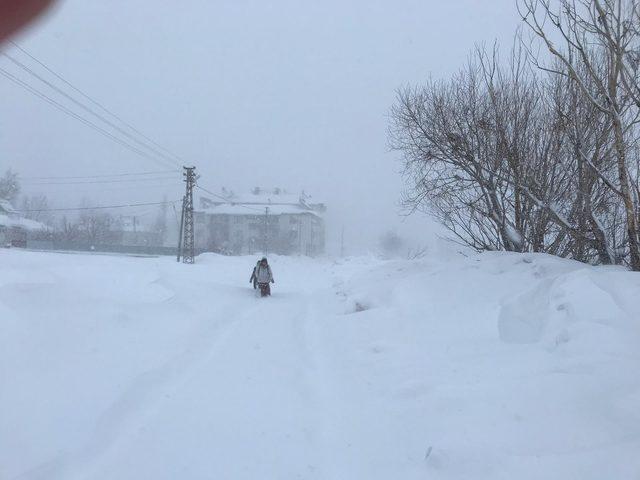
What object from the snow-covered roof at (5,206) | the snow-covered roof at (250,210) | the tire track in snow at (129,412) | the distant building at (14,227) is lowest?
the tire track in snow at (129,412)

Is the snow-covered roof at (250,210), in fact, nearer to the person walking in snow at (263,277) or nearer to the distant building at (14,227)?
the distant building at (14,227)

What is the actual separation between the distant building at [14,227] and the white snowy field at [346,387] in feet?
152

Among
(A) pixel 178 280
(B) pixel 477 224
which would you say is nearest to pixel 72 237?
(A) pixel 178 280

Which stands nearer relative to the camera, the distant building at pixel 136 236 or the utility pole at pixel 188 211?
the utility pole at pixel 188 211

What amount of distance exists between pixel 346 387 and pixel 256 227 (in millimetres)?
59029

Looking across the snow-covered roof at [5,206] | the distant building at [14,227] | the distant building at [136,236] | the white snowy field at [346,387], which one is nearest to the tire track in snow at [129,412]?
the white snowy field at [346,387]

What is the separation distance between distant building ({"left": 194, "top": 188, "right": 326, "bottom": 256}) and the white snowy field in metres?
51.3

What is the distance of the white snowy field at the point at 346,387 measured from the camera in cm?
372

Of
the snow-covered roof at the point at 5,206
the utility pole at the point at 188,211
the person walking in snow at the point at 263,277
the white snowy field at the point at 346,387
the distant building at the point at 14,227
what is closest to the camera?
the white snowy field at the point at 346,387

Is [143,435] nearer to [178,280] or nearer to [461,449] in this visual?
[461,449]

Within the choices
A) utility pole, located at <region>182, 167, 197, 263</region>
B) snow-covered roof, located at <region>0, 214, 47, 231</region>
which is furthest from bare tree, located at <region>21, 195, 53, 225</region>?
utility pole, located at <region>182, 167, 197, 263</region>

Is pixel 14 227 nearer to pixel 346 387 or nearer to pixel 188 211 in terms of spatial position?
pixel 188 211

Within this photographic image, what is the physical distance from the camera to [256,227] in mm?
64312

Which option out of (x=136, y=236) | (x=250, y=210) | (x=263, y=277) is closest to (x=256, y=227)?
(x=250, y=210)
